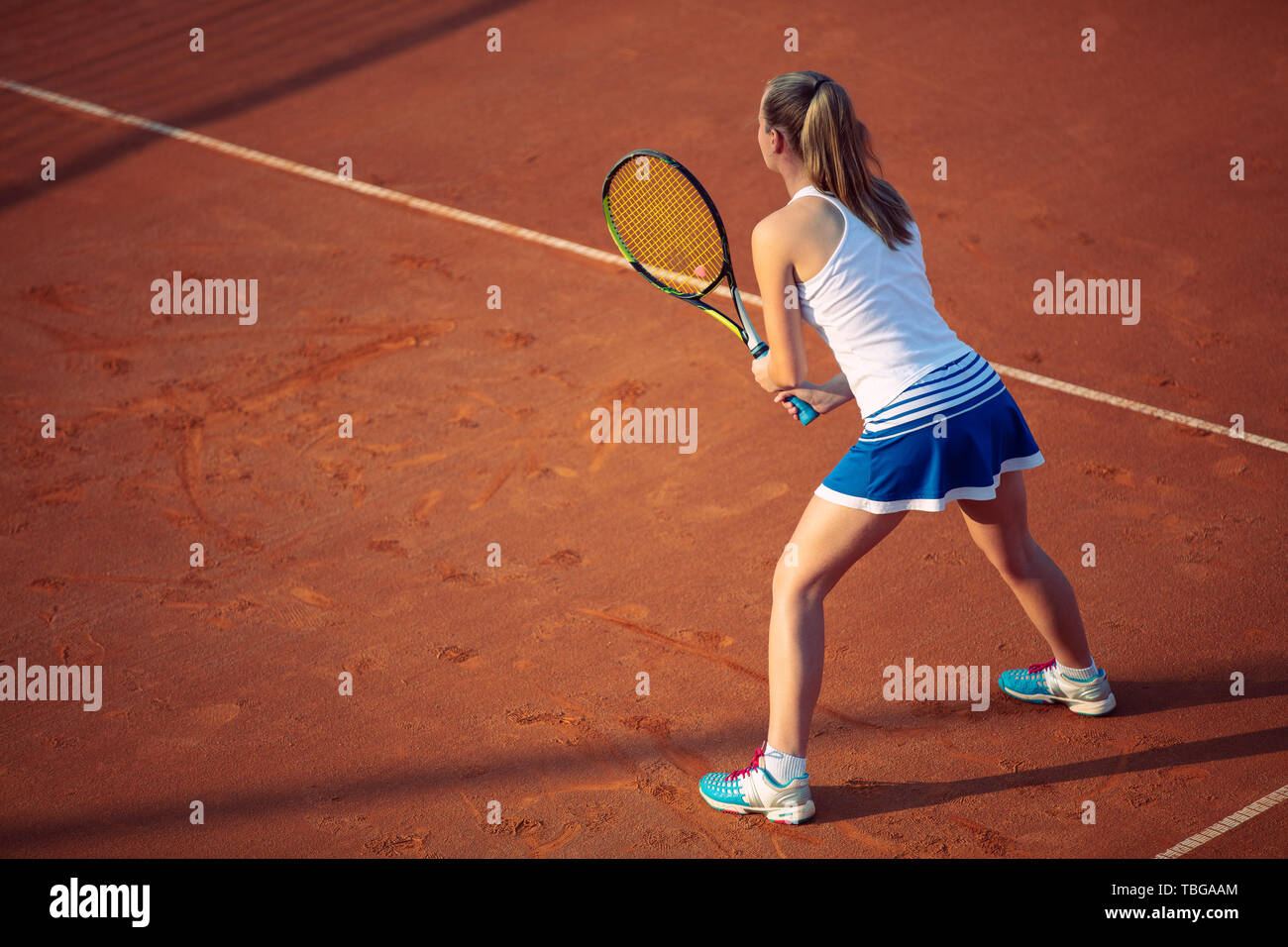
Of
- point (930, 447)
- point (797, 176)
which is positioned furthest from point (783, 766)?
point (797, 176)

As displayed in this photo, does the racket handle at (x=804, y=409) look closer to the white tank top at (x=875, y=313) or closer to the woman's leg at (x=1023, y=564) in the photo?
the white tank top at (x=875, y=313)

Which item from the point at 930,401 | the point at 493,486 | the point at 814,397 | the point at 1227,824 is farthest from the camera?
the point at 493,486

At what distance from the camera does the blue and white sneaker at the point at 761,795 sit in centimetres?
381

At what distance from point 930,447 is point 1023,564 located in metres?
0.58

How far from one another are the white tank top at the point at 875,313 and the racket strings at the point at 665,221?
0.80 meters

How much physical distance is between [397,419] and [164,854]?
2.57 m

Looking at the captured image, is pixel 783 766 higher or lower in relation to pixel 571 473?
lower

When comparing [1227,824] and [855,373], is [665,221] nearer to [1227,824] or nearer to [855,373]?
[855,373]

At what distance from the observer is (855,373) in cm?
352

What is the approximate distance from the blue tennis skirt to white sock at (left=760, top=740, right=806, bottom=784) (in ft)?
2.55

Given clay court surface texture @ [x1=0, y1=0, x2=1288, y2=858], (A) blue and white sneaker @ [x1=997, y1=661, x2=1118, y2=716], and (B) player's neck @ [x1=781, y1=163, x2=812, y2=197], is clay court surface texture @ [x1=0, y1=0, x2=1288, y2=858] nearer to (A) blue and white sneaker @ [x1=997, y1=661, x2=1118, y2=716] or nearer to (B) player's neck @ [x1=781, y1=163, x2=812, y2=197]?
(A) blue and white sneaker @ [x1=997, y1=661, x2=1118, y2=716]

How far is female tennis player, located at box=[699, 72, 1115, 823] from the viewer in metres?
3.36

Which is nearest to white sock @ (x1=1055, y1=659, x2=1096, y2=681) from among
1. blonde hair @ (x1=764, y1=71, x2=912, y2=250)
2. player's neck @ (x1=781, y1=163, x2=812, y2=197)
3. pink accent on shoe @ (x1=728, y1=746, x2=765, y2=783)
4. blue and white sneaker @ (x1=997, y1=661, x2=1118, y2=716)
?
blue and white sneaker @ (x1=997, y1=661, x2=1118, y2=716)

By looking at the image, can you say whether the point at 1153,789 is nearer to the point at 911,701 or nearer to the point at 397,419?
the point at 911,701
